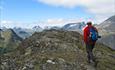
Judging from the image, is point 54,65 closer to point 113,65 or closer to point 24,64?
point 24,64

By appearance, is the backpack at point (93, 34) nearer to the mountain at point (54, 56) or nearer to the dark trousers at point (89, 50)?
the dark trousers at point (89, 50)

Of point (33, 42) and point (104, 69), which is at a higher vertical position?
point (33, 42)

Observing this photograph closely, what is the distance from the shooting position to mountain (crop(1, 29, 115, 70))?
23000 mm

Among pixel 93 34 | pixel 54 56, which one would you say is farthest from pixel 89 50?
pixel 54 56

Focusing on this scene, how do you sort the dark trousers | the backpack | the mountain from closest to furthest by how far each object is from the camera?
the backpack, the dark trousers, the mountain

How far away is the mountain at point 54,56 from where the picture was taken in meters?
23.0

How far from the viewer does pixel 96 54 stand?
2759 cm

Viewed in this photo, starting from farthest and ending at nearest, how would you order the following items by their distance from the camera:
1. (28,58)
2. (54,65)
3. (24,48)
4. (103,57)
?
(24,48) → (103,57) → (28,58) → (54,65)

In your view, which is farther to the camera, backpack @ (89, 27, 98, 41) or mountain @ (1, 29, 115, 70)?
mountain @ (1, 29, 115, 70)

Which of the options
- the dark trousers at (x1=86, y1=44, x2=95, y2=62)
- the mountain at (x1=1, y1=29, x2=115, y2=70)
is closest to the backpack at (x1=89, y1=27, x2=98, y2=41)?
the dark trousers at (x1=86, y1=44, x2=95, y2=62)

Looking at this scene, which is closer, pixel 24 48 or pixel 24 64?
pixel 24 64

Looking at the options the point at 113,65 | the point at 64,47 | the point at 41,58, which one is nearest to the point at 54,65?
the point at 41,58

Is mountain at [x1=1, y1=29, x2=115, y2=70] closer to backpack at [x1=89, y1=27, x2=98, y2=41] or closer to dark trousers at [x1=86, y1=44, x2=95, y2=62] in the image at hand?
dark trousers at [x1=86, y1=44, x2=95, y2=62]

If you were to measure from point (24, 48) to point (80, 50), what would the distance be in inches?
252
